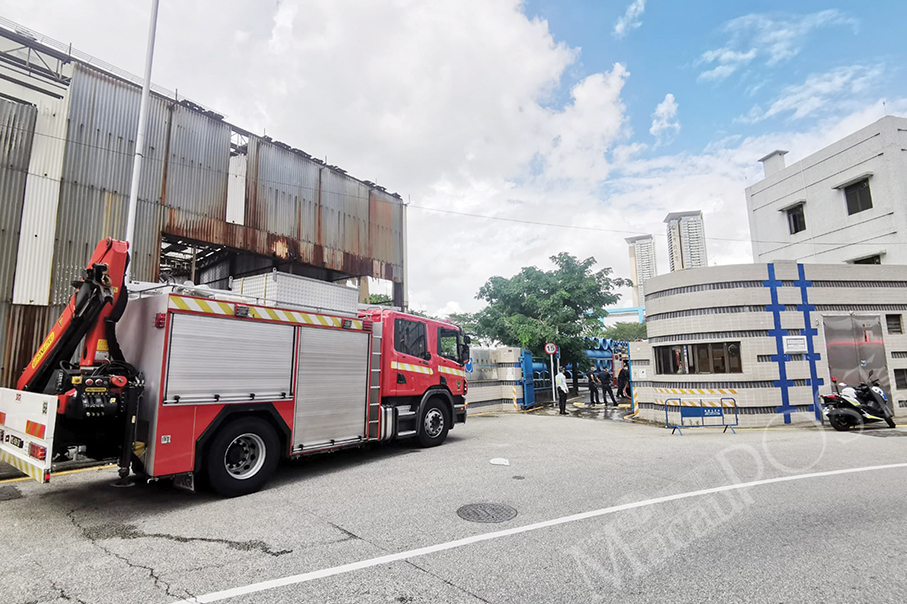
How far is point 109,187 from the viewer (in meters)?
12.2

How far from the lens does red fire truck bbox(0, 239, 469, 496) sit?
5020 mm

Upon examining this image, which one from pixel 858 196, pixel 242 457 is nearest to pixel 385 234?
pixel 242 457

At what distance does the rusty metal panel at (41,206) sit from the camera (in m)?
10.7

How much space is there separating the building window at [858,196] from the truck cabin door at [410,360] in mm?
21108

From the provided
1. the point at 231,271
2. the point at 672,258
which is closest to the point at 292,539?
the point at 231,271

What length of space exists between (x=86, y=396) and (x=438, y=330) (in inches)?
243

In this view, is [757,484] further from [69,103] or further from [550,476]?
[69,103]

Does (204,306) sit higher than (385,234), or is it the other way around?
(385,234)

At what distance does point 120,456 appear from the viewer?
16.8 feet

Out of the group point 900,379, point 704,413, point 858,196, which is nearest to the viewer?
point 704,413

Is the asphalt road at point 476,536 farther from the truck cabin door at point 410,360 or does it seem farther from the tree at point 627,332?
the tree at point 627,332

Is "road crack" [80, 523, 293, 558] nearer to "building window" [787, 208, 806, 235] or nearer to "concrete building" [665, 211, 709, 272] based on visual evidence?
"building window" [787, 208, 806, 235]

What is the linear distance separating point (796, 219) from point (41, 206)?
96.0 feet

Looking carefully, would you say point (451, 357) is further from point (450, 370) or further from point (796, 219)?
point (796, 219)
